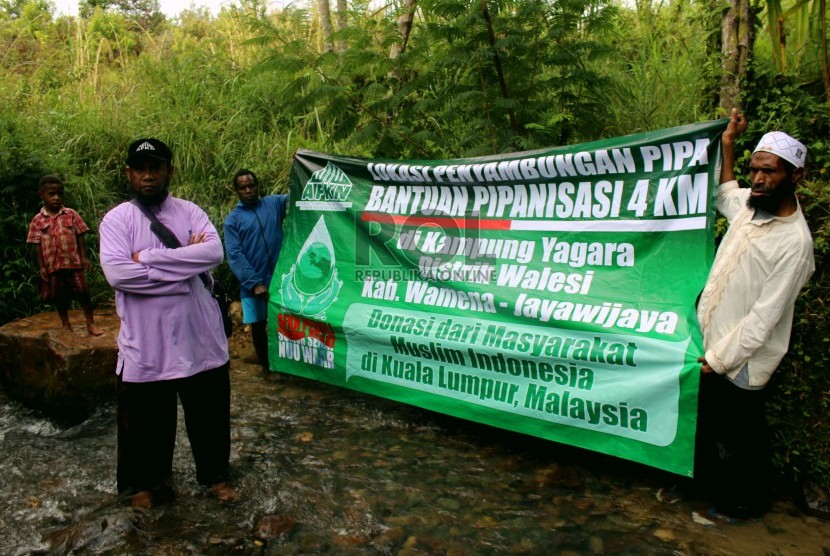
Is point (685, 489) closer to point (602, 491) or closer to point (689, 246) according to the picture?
point (602, 491)

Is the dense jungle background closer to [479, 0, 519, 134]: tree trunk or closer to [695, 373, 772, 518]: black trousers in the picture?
[479, 0, 519, 134]: tree trunk

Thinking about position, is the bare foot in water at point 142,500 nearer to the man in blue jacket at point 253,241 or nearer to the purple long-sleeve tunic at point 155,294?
the purple long-sleeve tunic at point 155,294

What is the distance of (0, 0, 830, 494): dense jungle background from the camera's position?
11.7 ft

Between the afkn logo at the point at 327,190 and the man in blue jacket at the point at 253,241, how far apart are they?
0.43m

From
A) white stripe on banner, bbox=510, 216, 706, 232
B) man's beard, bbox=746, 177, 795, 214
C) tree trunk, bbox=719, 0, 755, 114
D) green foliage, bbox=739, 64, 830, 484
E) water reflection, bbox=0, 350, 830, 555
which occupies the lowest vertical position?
water reflection, bbox=0, 350, 830, 555

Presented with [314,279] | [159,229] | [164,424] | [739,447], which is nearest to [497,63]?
[314,279]

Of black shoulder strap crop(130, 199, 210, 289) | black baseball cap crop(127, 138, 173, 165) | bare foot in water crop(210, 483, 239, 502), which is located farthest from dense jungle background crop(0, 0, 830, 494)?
bare foot in water crop(210, 483, 239, 502)

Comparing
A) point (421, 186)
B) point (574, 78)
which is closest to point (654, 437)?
point (421, 186)

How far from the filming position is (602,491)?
3.54 meters

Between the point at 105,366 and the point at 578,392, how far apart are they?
3.73 m

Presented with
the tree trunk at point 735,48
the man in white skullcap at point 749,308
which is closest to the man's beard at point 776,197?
the man in white skullcap at point 749,308

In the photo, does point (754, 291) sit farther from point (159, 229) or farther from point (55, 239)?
point (55, 239)

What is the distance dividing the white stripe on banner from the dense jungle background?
23.1 inches

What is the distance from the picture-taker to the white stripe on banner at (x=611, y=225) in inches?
130
